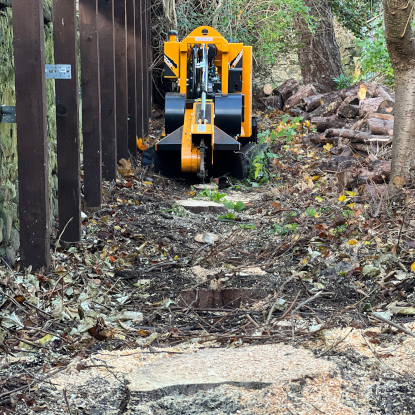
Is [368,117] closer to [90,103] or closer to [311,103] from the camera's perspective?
[311,103]

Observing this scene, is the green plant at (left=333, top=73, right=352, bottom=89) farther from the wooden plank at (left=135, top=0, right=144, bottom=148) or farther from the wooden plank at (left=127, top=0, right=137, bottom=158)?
the wooden plank at (left=127, top=0, right=137, bottom=158)

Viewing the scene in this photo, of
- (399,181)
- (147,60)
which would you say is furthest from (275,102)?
(399,181)

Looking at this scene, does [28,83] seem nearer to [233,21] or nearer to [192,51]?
[192,51]

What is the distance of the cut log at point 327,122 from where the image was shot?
10945 mm

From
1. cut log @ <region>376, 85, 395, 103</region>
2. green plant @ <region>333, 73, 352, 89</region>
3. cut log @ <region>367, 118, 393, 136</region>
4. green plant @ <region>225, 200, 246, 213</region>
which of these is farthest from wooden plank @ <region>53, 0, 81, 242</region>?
green plant @ <region>333, 73, 352, 89</region>

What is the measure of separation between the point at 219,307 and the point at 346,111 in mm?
7403

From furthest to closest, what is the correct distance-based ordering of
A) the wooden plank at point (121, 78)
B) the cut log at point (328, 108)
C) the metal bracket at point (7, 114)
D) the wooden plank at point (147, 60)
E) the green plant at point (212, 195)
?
the wooden plank at point (147, 60) → the cut log at point (328, 108) → the wooden plank at point (121, 78) → the green plant at point (212, 195) → the metal bracket at point (7, 114)

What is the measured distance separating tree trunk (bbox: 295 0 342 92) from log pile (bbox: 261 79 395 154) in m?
1.32

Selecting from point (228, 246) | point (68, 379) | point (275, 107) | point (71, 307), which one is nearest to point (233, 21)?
point (275, 107)

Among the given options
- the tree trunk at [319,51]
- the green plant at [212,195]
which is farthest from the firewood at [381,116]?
the tree trunk at [319,51]

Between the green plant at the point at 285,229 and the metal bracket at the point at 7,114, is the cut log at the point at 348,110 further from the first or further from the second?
the metal bracket at the point at 7,114

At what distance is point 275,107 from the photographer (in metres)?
14.3

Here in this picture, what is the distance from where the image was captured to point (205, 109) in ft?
28.9

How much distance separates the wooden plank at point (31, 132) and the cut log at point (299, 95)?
9732 millimetres
